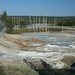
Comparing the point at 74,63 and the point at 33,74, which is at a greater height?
the point at 33,74

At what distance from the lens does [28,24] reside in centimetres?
7862

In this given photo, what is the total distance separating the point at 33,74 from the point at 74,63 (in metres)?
8.18

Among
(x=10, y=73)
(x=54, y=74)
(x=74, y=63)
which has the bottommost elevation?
(x=74, y=63)

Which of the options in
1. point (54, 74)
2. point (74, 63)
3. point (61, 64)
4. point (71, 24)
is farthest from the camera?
point (71, 24)

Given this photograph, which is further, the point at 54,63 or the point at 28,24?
the point at 28,24

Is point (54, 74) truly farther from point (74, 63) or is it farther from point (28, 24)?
point (28, 24)

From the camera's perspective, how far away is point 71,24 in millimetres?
71375

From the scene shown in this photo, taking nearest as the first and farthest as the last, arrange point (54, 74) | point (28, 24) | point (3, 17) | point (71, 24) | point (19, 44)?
point (54, 74) → point (19, 44) → point (3, 17) → point (71, 24) → point (28, 24)

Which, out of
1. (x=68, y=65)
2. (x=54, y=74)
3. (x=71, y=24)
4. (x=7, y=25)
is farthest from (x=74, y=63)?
(x=71, y=24)

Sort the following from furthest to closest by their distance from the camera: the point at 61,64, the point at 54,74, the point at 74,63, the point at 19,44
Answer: the point at 19,44, the point at 74,63, the point at 61,64, the point at 54,74

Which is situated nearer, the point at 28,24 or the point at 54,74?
the point at 54,74

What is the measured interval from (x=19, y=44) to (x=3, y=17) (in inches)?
750

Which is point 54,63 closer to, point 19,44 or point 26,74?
point 26,74

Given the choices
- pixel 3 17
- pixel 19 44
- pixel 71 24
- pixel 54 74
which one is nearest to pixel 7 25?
pixel 3 17
